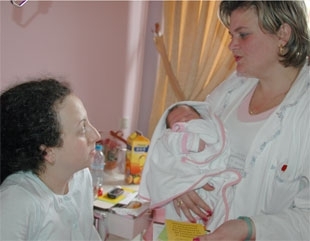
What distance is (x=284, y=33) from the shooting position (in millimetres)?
1091

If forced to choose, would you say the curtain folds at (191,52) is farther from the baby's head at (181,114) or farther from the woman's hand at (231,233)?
the woman's hand at (231,233)

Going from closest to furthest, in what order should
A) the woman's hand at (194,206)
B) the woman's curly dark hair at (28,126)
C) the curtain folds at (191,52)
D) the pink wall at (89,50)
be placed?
the woman's curly dark hair at (28,126), the woman's hand at (194,206), the pink wall at (89,50), the curtain folds at (191,52)

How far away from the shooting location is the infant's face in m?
1.27

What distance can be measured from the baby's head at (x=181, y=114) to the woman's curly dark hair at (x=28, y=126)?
1.39 feet

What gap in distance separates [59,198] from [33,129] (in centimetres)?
24

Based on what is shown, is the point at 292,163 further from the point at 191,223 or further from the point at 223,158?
the point at 191,223

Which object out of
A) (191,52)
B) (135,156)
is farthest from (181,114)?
(191,52)

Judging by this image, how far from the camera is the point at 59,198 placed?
1.11 m

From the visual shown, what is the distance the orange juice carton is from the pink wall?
256 mm

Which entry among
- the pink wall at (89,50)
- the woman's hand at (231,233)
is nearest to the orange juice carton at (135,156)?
the pink wall at (89,50)

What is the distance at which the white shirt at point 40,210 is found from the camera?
3.07ft

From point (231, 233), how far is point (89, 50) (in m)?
1.34

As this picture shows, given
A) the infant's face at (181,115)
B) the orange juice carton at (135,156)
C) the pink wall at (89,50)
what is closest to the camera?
the infant's face at (181,115)

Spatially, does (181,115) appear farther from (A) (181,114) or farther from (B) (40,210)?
(B) (40,210)
